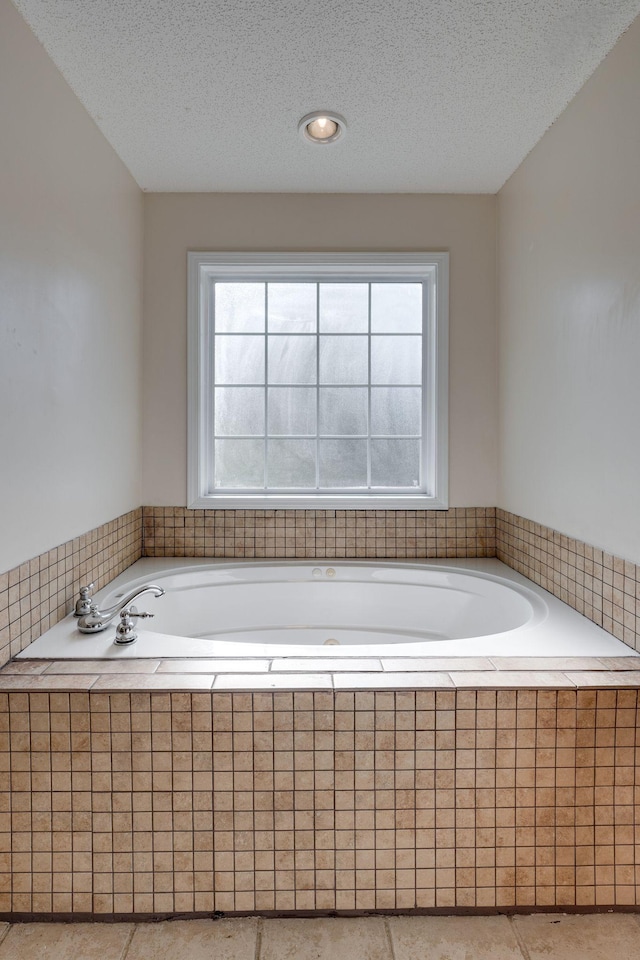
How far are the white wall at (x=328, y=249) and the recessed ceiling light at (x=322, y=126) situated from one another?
1.62 feet

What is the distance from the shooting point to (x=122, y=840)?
1.37m

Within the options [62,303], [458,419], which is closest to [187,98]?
[62,303]

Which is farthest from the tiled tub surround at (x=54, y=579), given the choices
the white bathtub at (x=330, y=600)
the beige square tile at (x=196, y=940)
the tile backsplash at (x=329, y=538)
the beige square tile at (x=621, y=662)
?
the beige square tile at (x=621, y=662)

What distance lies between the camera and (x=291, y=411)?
2.76 metres

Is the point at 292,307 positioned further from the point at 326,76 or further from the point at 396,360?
the point at 326,76

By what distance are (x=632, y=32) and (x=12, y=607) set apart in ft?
7.63

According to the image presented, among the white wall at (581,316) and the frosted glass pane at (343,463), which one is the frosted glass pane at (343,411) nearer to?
the frosted glass pane at (343,463)

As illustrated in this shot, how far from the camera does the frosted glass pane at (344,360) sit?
9.02 ft

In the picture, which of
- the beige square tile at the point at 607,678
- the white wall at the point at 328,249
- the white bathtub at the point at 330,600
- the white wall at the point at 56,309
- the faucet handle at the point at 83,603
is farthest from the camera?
the white wall at the point at 328,249

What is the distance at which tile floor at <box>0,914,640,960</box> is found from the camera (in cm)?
129

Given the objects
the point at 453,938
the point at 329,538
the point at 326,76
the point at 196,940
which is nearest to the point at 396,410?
the point at 329,538

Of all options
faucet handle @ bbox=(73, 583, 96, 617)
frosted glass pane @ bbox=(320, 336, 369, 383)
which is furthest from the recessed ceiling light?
faucet handle @ bbox=(73, 583, 96, 617)

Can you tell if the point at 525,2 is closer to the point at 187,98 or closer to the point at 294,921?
the point at 187,98

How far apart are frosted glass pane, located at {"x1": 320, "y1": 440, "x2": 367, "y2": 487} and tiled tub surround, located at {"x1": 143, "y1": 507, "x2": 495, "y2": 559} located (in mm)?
191
